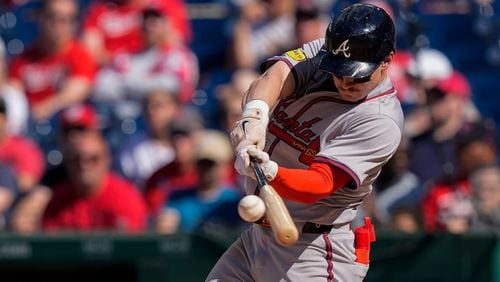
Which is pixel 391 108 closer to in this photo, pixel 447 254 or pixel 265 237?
pixel 265 237

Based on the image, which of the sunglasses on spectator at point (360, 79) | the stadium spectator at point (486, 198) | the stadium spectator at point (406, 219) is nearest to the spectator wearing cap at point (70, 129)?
the stadium spectator at point (406, 219)

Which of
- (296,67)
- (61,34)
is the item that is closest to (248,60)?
(61,34)

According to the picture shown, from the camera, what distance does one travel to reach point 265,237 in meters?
4.15

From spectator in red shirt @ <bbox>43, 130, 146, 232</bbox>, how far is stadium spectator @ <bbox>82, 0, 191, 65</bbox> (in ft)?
5.58

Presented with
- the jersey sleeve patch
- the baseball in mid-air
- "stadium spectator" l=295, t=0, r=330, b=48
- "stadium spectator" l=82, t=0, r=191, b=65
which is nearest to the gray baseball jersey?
the jersey sleeve patch

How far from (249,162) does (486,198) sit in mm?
3393

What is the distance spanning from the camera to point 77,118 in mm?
7156

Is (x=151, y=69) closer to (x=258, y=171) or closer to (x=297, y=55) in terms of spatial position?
(x=297, y=55)

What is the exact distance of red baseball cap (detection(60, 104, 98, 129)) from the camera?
23.2 feet

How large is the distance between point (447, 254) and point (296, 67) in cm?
272

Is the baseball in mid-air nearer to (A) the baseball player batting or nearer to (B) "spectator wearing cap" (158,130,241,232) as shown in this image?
(A) the baseball player batting

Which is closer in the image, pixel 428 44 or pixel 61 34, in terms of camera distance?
pixel 61 34

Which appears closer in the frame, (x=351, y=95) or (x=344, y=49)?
(x=344, y=49)

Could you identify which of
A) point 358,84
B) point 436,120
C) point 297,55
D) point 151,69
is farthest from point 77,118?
point 358,84
